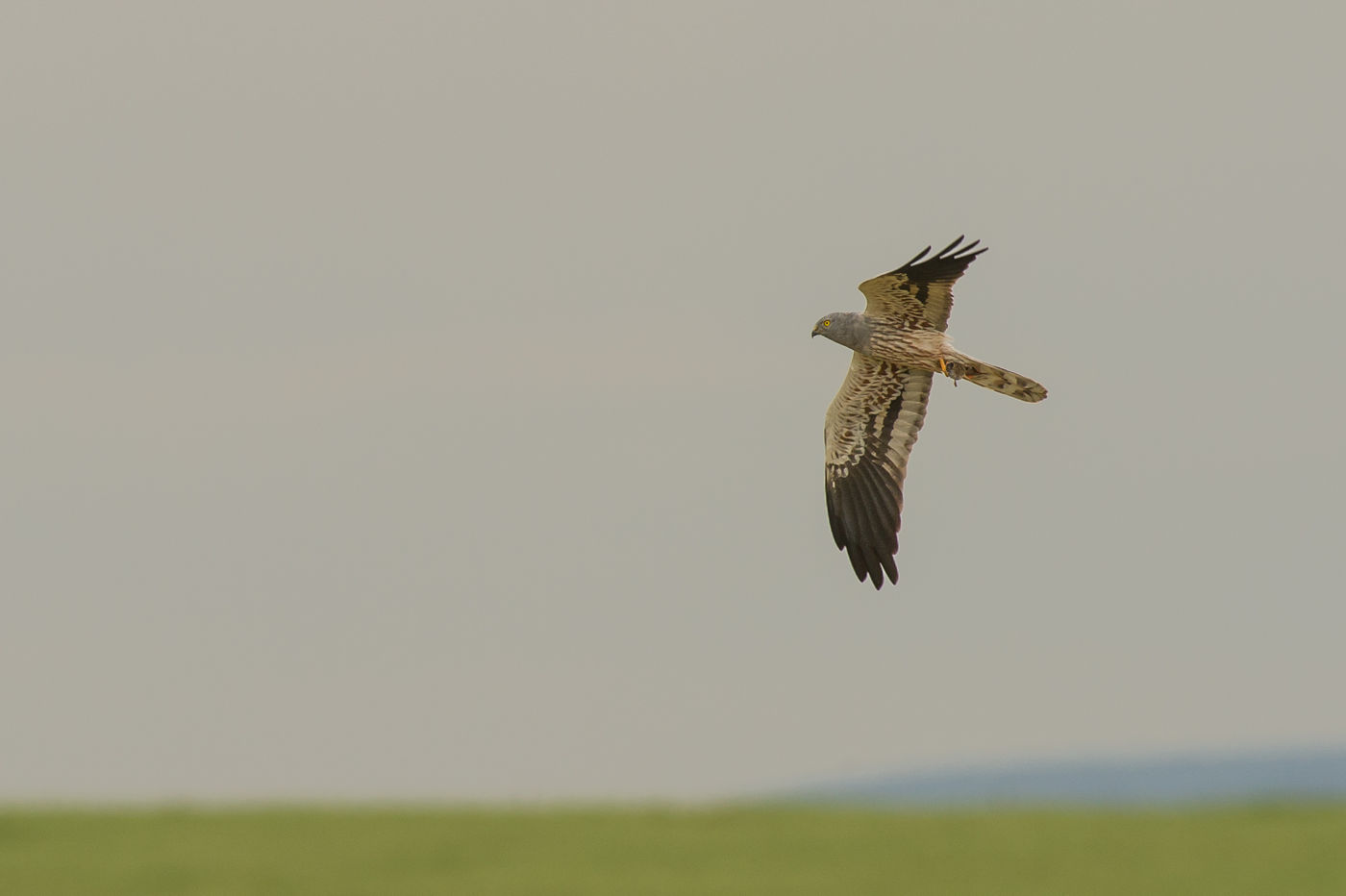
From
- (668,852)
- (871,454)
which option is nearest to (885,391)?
(871,454)

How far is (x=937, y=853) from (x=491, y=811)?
335cm

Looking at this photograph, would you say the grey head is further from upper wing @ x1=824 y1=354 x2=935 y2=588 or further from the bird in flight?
upper wing @ x1=824 y1=354 x2=935 y2=588

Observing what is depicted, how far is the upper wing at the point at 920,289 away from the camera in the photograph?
15.3 meters

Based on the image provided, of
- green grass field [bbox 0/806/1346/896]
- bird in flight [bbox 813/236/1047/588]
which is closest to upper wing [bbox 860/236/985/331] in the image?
bird in flight [bbox 813/236/1047/588]

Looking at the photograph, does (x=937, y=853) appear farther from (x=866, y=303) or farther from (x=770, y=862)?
(x=866, y=303)

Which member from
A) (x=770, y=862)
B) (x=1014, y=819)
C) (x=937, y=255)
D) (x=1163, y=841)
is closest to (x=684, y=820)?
(x=770, y=862)

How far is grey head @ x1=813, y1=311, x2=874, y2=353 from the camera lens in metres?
16.1

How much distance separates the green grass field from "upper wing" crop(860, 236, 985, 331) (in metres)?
Answer: 3.72

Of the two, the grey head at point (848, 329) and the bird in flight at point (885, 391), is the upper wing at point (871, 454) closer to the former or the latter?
the bird in flight at point (885, 391)

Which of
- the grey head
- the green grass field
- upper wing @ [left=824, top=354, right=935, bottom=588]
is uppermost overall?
the grey head

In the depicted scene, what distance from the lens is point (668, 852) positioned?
15.9 metres

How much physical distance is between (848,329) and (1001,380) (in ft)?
3.87

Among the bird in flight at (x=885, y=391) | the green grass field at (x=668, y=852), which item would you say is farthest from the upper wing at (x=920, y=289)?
the green grass field at (x=668, y=852)

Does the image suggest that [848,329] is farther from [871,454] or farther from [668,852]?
[668,852]
